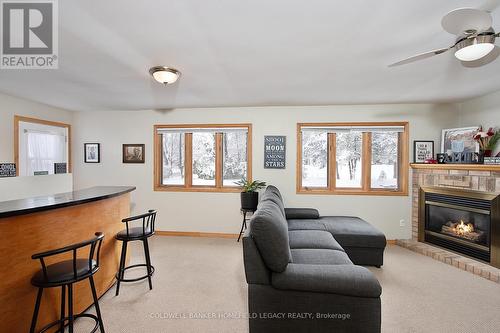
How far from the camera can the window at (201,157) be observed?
447 centimetres

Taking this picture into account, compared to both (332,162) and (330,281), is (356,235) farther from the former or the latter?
(330,281)

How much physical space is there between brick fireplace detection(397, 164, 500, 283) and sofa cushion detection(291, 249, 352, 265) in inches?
82.2

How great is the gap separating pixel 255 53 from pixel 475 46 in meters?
1.61

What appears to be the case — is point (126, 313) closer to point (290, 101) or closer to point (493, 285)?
point (290, 101)

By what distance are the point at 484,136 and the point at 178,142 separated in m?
4.81

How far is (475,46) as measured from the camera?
1562 mm

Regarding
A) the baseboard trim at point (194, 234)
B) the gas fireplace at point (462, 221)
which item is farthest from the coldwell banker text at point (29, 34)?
the gas fireplace at point (462, 221)

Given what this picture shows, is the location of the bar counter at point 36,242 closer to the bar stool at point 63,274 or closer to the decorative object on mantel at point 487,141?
the bar stool at point 63,274

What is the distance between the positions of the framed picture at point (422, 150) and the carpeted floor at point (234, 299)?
161 centimetres

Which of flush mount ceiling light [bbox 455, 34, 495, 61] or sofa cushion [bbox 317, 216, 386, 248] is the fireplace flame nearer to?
sofa cushion [bbox 317, 216, 386, 248]

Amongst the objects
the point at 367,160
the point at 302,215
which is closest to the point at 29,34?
the point at 302,215

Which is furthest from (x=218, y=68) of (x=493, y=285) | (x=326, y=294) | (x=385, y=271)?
(x=493, y=285)

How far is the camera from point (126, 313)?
7.25 ft

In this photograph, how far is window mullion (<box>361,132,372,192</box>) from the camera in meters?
4.20
